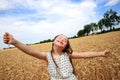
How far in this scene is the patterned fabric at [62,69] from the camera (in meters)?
2.86

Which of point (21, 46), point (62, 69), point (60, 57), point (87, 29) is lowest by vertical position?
point (62, 69)

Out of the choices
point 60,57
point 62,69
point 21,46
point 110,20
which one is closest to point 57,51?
point 60,57

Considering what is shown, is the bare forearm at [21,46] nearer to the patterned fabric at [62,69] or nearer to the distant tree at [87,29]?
the patterned fabric at [62,69]

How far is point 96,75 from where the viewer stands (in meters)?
4.82

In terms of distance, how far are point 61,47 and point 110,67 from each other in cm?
258

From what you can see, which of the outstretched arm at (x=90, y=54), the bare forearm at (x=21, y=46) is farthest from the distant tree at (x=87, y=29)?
the bare forearm at (x=21, y=46)

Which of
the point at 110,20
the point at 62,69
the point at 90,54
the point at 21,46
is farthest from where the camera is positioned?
the point at 110,20

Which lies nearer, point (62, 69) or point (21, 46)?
point (21, 46)

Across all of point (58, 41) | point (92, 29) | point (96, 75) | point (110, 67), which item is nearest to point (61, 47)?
point (58, 41)

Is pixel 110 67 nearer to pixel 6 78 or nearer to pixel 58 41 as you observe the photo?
pixel 58 41

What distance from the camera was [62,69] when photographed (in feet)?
9.47

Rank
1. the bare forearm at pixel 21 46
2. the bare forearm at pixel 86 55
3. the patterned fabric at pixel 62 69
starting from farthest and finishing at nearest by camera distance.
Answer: the bare forearm at pixel 86 55
the patterned fabric at pixel 62 69
the bare forearm at pixel 21 46

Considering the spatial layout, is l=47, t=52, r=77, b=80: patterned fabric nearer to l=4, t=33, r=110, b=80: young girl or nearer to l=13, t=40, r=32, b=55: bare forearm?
l=4, t=33, r=110, b=80: young girl

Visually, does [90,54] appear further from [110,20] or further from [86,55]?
[110,20]
